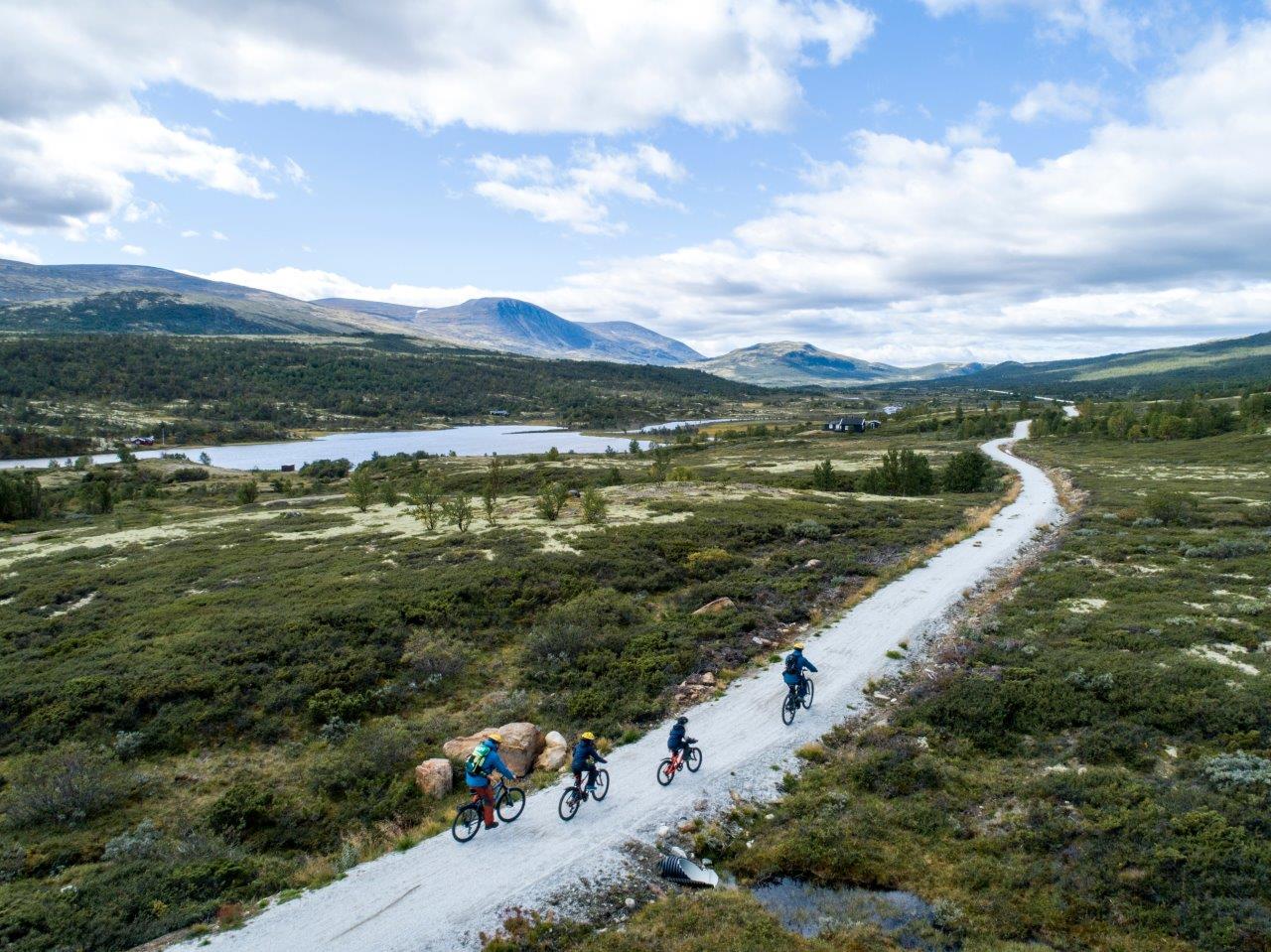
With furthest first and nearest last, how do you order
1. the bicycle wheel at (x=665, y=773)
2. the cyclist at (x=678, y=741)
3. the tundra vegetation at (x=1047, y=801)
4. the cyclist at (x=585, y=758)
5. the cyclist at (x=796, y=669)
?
the cyclist at (x=796, y=669), the bicycle wheel at (x=665, y=773), the cyclist at (x=678, y=741), the cyclist at (x=585, y=758), the tundra vegetation at (x=1047, y=801)

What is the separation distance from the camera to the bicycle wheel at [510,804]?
14766mm

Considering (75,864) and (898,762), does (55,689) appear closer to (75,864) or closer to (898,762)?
(75,864)

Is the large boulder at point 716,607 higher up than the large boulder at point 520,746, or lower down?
higher up

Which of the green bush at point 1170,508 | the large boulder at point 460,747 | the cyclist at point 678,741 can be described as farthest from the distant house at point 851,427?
the cyclist at point 678,741

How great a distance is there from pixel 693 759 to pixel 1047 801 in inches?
325

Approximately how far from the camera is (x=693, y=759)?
16391mm

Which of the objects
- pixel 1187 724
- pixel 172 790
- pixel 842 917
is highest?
pixel 1187 724

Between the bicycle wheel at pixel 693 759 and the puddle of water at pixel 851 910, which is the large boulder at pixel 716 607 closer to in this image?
the bicycle wheel at pixel 693 759

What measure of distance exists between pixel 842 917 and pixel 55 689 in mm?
27341

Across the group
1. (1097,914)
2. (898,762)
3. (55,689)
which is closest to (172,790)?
(55,689)

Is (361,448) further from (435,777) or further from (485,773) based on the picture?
(485,773)

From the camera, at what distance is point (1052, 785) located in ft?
47.9

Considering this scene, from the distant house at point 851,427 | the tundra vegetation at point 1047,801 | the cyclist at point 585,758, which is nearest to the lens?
the tundra vegetation at point 1047,801

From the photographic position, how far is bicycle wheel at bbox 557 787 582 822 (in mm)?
14719
